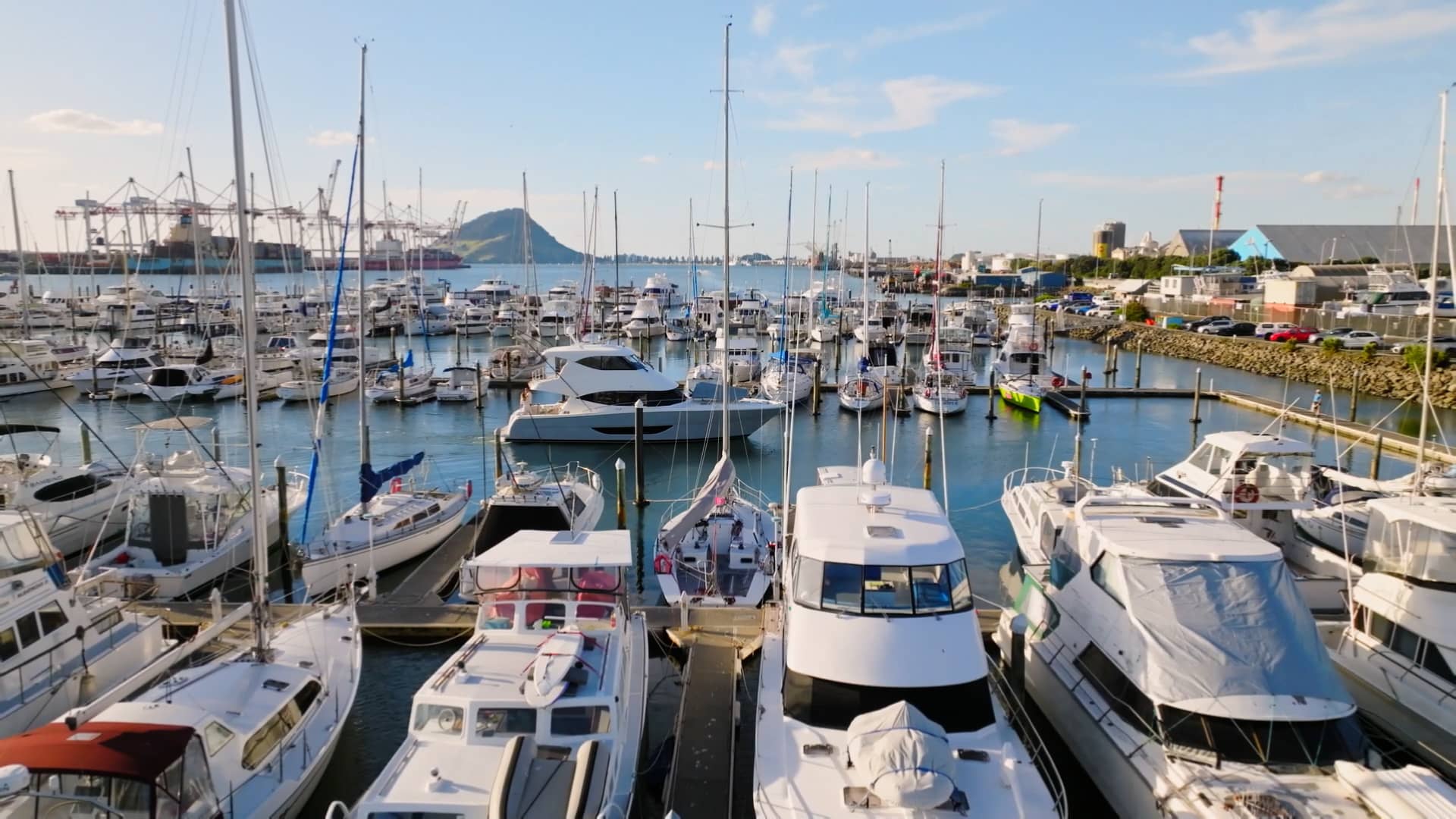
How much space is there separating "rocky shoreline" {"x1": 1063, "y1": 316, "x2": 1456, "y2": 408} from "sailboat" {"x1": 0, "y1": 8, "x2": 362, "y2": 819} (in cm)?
3105

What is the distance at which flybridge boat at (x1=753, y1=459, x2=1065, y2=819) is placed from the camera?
26.8 ft

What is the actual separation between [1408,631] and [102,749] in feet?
48.6

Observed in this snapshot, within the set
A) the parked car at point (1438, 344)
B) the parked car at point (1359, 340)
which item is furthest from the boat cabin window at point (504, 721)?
the parked car at point (1359, 340)

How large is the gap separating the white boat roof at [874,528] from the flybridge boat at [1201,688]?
0.55 m

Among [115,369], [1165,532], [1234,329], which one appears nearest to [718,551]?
[1165,532]

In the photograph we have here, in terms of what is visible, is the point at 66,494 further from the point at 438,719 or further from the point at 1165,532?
the point at 1165,532

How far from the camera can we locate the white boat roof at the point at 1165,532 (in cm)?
1083

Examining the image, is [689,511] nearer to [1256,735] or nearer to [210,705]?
[210,705]

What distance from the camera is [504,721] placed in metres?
9.20

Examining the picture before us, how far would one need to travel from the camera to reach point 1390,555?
1250 cm

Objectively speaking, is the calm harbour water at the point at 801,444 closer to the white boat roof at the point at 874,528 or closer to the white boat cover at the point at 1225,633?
the white boat roof at the point at 874,528

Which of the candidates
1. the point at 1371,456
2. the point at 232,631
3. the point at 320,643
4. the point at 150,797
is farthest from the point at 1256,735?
the point at 1371,456

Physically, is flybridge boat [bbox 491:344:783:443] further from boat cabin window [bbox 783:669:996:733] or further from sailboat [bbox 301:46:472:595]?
boat cabin window [bbox 783:669:996:733]

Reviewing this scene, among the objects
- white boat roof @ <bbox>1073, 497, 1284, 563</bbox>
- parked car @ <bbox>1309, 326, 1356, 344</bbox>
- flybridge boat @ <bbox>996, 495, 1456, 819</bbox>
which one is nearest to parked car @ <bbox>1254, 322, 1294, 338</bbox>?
parked car @ <bbox>1309, 326, 1356, 344</bbox>
